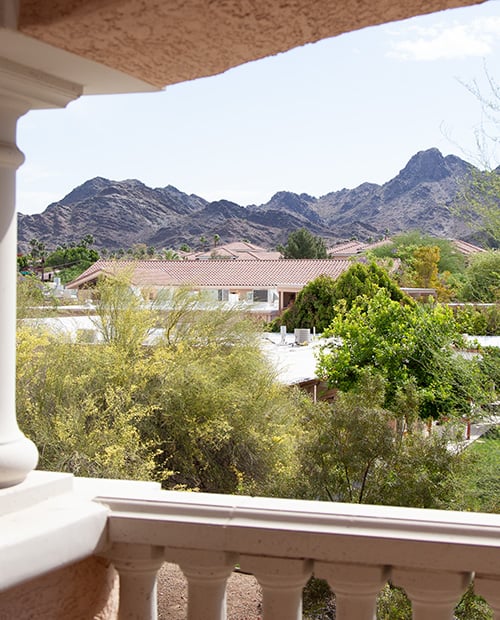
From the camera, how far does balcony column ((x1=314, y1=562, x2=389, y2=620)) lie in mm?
1073

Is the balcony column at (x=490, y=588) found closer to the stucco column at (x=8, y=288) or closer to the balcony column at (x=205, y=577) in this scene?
the balcony column at (x=205, y=577)

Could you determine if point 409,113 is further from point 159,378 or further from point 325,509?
point 325,509

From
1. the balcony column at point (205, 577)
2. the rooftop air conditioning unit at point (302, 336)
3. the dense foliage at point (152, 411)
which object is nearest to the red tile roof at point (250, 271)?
the rooftop air conditioning unit at point (302, 336)

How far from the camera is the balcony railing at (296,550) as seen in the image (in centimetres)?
104

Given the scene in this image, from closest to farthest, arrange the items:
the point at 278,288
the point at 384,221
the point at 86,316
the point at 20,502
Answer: the point at 20,502, the point at 86,316, the point at 278,288, the point at 384,221

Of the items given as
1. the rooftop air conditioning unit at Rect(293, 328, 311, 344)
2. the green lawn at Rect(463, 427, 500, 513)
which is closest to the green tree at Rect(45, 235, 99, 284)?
the rooftop air conditioning unit at Rect(293, 328, 311, 344)

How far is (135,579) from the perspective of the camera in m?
1.20

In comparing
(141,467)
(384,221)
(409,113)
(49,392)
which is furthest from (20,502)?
(384,221)

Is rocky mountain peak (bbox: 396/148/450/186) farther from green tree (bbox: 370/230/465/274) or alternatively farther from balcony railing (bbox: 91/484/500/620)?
balcony railing (bbox: 91/484/500/620)

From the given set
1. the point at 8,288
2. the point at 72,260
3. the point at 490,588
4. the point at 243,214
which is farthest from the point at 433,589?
the point at 243,214

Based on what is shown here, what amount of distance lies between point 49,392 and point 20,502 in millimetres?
8307

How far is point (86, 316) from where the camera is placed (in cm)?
1260

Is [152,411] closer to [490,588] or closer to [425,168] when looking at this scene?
[490,588]

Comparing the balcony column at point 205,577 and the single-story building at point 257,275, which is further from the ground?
the single-story building at point 257,275
